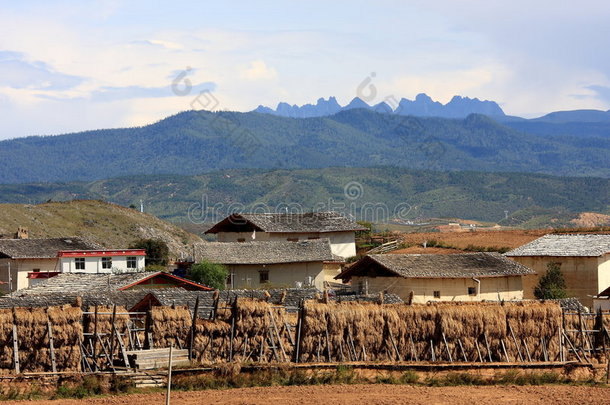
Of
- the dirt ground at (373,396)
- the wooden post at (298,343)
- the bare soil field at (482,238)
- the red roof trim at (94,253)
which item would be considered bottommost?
the dirt ground at (373,396)

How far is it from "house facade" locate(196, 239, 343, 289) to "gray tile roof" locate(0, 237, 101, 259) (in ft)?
43.5

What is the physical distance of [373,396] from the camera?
27.6 meters

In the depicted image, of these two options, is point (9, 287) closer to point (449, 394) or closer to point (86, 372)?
point (86, 372)

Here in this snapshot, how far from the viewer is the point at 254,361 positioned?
30.5m

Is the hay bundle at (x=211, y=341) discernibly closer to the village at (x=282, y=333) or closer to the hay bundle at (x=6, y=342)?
the village at (x=282, y=333)

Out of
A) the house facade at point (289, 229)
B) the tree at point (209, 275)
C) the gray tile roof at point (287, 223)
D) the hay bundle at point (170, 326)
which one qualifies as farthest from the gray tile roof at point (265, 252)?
the hay bundle at point (170, 326)

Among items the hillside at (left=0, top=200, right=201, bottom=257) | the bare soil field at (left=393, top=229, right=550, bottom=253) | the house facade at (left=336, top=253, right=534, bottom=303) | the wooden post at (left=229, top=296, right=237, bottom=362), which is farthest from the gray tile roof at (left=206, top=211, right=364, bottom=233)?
the wooden post at (left=229, top=296, right=237, bottom=362)

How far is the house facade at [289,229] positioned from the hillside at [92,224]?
2256cm

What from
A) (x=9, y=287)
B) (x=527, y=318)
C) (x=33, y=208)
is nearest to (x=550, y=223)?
(x=33, y=208)

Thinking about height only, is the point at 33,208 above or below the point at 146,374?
above

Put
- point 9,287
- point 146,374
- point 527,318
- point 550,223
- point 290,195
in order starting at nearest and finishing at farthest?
point 146,374 < point 527,318 < point 9,287 < point 550,223 < point 290,195

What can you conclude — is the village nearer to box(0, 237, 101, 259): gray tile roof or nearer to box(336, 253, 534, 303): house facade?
box(336, 253, 534, 303): house facade

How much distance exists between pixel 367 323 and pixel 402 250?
39408mm

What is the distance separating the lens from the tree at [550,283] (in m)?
47.9
